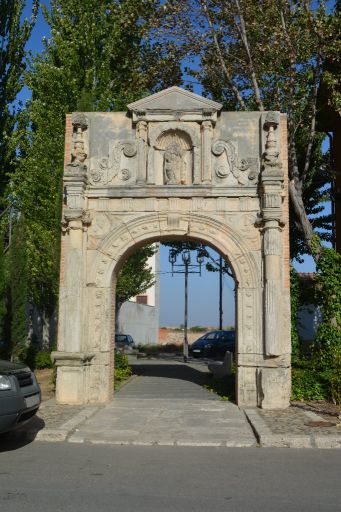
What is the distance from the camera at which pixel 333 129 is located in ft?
73.5

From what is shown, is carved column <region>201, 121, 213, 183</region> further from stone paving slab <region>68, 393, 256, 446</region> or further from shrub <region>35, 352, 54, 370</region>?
shrub <region>35, 352, 54, 370</region>

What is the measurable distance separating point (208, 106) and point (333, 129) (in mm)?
11606

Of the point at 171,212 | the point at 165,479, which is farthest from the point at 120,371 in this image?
the point at 165,479

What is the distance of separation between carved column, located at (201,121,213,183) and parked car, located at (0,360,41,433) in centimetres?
605

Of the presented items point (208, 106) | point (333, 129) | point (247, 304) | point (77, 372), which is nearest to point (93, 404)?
point (77, 372)

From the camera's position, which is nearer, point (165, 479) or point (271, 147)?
point (165, 479)

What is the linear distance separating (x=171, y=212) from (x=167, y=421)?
178 inches

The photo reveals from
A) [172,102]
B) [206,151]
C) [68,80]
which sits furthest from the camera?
[68,80]

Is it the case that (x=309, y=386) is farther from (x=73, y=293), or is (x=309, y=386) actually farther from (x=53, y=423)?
(x=53, y=423)

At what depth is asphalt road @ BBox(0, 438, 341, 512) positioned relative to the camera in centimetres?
537

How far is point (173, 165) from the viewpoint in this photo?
12.5 metres

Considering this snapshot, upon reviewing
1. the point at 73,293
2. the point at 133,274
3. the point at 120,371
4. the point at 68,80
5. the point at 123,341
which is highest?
the point at 68,80

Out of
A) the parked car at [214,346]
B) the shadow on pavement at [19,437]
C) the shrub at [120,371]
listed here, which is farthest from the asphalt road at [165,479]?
the parked car at [214,346]

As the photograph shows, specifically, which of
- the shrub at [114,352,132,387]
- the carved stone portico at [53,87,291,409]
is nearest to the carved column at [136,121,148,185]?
the carved stone portico at [53,87,291,409]
